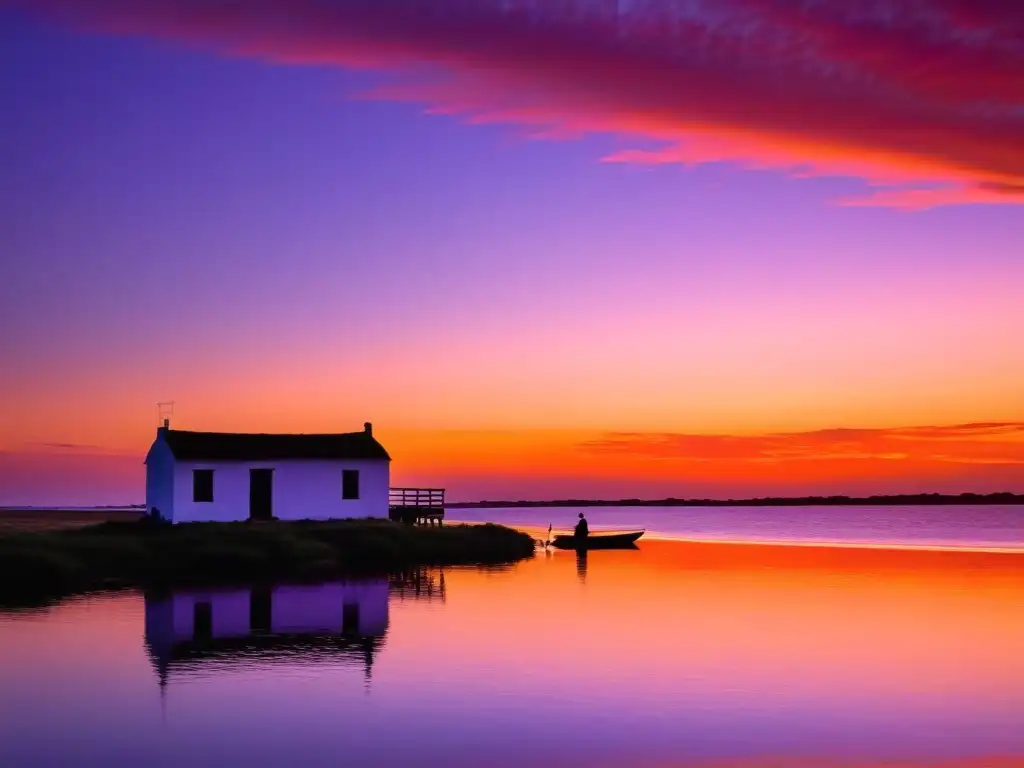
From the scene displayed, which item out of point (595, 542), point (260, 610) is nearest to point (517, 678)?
point (260, 610)

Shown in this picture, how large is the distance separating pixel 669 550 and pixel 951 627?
46220 millimetres

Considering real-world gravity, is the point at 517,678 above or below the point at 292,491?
below

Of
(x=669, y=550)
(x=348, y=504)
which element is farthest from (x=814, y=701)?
(x=669, y=550)

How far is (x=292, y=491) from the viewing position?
209 ft

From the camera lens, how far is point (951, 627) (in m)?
36.8

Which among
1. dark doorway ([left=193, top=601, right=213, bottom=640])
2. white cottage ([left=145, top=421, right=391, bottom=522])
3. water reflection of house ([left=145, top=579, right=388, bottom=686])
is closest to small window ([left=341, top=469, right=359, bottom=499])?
white cottage ([left=145, top=421, right=391, bottom=522])

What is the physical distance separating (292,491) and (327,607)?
2352 cm

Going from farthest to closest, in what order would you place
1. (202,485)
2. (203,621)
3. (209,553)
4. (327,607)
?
(202,485), (209,553), (327,607), (203,621)

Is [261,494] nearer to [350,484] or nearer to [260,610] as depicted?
[350,484]

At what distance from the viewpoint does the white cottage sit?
6100 cm

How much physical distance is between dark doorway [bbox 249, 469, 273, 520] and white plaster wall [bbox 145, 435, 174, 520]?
4088 mm

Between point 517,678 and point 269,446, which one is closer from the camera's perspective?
point 517,678

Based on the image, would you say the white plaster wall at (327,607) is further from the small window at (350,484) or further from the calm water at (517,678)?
the small window at (350,484)

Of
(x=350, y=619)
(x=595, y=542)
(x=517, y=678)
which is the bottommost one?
(x=595, y=542)
